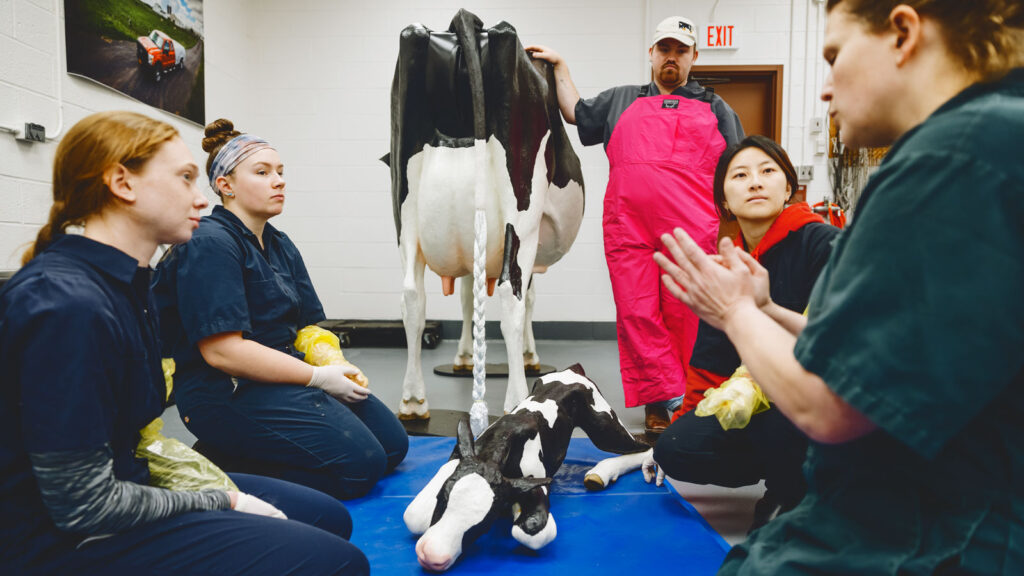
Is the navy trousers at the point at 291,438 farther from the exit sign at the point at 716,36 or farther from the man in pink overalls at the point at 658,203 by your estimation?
the exit sign at the point at 716,36

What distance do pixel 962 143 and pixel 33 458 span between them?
1.23 meters

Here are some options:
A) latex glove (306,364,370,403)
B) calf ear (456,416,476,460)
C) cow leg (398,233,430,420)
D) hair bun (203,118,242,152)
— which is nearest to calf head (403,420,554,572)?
calf ear (456,416,476,460)

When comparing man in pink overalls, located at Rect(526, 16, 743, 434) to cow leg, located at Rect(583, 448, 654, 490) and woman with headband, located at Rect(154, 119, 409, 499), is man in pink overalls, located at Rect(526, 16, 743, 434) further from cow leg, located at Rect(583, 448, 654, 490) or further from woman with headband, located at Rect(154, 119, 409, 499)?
woman with headband, located at Rect(154, 119, 409, 499)

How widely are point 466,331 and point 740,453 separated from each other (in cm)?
280

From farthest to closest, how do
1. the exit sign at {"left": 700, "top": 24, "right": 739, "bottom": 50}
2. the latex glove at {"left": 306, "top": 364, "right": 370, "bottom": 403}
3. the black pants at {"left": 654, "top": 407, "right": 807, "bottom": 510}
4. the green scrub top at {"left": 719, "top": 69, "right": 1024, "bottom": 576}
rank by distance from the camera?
the exit sign at {"left": 700, "top": 24, "right": 739, "bottom": 50} → the latex glove at {"left": 306, "top": 364, "right": 370, "bottom": 403} → the black pants at {"left": 654, "top": 407, "right": 807, "bottom": 510} → the green scrub top at {"left": 719, "top": 69, "right": 1024, "bottom": 576}

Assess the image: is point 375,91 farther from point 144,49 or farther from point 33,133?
point 33,133

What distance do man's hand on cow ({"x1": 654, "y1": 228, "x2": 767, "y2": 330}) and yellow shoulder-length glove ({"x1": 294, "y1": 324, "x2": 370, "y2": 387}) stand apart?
1518mm

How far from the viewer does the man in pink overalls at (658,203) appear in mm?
2822

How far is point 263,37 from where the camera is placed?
5.62 m

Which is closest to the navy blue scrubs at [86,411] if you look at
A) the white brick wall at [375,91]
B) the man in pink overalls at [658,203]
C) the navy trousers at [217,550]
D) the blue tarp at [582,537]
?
the navy trousers at [217,550]

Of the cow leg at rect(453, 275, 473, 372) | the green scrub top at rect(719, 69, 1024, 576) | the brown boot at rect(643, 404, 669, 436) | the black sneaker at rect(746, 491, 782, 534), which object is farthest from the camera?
the cow leg at rect(453, 275, 473, 372)

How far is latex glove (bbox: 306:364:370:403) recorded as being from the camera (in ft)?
6.76

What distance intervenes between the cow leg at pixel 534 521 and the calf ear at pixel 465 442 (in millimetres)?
183

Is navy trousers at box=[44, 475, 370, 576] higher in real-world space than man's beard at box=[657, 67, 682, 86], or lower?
lower
